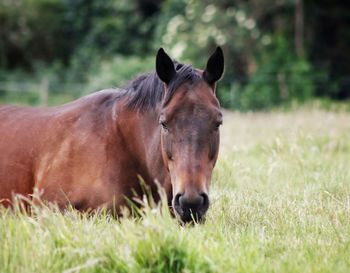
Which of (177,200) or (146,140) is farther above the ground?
(146,140)

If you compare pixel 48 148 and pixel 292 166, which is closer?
pixel 48 148

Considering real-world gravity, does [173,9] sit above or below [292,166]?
above

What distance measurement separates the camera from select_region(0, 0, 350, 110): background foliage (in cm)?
1961

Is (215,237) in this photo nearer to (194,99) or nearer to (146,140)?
(194,99)

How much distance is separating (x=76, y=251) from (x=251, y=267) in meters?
0.94

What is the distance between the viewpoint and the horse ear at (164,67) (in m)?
3.99

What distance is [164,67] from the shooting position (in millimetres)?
4039

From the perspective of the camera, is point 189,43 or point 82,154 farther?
point 189,43

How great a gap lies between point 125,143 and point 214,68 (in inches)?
36.5

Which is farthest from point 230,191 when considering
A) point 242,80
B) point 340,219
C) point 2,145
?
point 242,80

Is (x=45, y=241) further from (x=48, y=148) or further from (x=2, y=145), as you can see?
(x=2, y=145)

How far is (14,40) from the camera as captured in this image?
88.6ft

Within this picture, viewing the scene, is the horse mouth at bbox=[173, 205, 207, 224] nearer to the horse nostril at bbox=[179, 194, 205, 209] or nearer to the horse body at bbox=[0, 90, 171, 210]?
the horse nostril at bbox=[179, 194, 205, 209]

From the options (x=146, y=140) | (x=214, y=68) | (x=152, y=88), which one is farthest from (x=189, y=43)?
(x=214, y=68)
